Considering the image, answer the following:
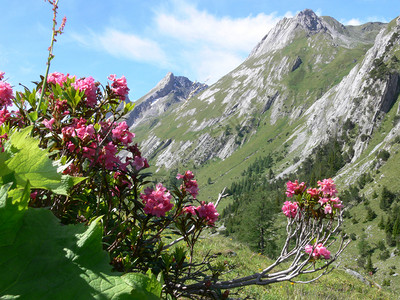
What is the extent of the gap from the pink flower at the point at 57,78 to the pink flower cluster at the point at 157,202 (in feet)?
5.69

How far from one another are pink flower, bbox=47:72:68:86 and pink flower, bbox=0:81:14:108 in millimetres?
448

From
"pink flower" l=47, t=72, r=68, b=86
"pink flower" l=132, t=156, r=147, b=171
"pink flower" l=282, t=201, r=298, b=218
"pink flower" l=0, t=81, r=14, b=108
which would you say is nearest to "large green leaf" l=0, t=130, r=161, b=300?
"pink flower" l=132, t=156, r=147, b=171

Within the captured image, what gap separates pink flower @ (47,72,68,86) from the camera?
303cm

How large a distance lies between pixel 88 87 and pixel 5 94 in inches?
33.5

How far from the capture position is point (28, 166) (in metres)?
0.91

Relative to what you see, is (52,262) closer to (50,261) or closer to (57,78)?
(50,261)

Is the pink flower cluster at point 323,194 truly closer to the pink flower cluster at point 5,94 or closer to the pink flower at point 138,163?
the pink flower at point 138,163

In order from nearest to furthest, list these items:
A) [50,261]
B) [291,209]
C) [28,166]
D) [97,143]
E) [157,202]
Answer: [50,261] → [28,166] → [97,143] → [157,202] → [291,209]

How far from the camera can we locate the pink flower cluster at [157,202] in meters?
2.32

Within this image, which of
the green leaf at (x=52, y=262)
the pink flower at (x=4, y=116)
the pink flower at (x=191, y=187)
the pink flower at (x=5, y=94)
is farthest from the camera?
the pink flower at (x=191, y=187)

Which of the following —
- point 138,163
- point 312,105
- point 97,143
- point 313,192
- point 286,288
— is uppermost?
point 312,105

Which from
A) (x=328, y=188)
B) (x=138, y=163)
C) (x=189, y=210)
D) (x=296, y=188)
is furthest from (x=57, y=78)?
(x=328, y=188)

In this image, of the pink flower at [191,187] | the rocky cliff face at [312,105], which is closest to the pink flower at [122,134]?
the pink flower at [191,187]

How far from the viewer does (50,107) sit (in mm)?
2631
